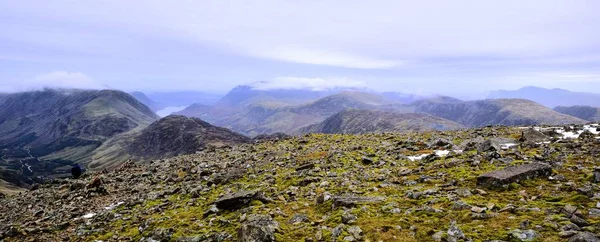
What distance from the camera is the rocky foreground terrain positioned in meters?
12.7

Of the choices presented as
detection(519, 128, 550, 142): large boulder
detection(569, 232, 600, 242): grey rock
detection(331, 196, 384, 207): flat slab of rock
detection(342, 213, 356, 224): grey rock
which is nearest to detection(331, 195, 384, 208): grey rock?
detection(331, 196, 384, 207): flat slab of rock

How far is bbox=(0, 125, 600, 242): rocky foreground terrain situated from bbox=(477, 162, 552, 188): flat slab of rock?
0.15 ft

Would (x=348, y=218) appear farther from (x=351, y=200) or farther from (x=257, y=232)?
(x=257, y=232)

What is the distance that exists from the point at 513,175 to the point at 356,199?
7245 mm

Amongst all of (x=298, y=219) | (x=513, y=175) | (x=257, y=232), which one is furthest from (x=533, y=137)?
(x=257, y=232)

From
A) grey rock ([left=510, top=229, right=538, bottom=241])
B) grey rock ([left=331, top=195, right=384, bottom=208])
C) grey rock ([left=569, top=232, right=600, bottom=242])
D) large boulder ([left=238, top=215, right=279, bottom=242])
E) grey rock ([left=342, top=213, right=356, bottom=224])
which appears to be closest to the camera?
grey rock ([left=569, top=232, right=600, bottom=242])

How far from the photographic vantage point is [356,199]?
53.5 feet

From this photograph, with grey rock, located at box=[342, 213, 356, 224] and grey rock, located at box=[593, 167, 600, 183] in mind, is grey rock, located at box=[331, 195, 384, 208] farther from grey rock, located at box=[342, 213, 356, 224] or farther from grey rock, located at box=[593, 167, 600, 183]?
grey rock, located at box=[593, 167, 600, 183]

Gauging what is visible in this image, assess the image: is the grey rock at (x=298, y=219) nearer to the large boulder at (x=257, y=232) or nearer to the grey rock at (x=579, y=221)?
the large boulder at (x=257, y=232)

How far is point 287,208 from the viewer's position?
1700cm

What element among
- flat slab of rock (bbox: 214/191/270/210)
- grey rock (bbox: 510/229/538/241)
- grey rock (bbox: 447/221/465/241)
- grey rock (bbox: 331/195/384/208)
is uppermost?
grey rock (bbox: 510/229/538/241)

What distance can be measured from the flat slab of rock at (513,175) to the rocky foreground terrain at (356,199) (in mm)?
46

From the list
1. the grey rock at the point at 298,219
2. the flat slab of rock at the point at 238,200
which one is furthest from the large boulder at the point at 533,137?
the flat slab of rock at the point at 238,200

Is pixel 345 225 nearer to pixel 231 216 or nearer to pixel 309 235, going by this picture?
pixel 309 235
